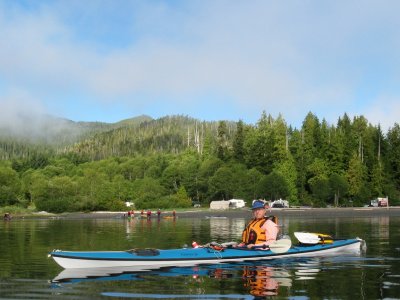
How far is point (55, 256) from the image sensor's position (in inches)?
859

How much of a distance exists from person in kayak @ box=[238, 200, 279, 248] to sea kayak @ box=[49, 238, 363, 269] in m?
0.45

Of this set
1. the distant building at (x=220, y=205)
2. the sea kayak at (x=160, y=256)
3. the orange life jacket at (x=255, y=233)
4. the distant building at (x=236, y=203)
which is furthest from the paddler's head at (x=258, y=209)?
the distant building at (x=220, y=205)

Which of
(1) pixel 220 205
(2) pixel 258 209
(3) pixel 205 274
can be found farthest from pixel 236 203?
(3) pixel 205 274

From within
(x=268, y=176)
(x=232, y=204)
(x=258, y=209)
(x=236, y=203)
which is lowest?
(x=232, y=204)

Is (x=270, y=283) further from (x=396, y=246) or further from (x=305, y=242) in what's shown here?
(x=396, y=246)

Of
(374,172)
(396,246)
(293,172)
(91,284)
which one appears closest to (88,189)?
(293,172)

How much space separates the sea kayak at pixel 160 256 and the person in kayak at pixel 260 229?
0.45m

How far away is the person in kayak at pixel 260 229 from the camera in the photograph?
23672mm

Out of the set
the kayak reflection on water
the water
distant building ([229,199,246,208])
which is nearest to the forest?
distant building ([229,199,246,208])

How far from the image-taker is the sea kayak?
22.0 m

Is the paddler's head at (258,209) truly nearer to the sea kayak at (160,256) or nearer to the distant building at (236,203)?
the sea kayak at (160,256)

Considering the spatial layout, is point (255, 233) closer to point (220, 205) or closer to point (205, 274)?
point (205, 274)

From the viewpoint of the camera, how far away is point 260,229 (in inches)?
955

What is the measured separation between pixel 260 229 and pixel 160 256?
4944 mm
